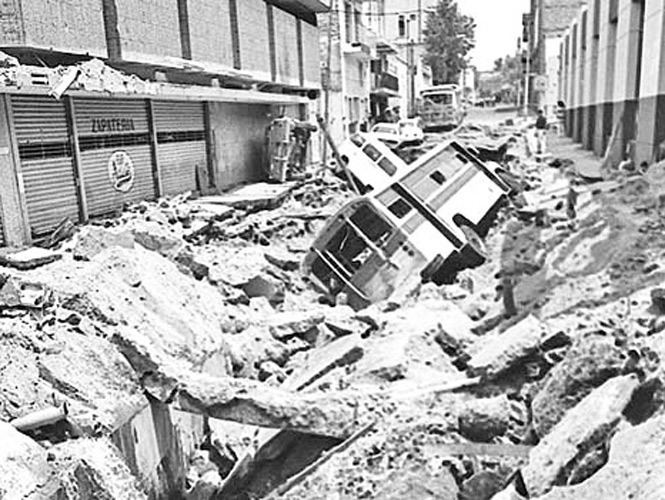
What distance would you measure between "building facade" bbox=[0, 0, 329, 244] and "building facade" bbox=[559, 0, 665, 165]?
8920 mm

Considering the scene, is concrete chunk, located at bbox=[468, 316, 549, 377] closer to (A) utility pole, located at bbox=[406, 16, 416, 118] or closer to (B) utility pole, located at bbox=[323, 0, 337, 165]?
(B) utility pole, located at bbox=[323, 0, 337, 165]

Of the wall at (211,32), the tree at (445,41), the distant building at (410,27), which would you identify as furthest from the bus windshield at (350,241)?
the tree at (445,41)

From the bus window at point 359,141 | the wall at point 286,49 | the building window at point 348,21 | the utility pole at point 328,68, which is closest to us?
the bus window at point 359,141

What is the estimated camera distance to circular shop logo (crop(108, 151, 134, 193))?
12.7 m

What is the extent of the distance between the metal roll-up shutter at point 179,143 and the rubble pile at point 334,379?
548cm

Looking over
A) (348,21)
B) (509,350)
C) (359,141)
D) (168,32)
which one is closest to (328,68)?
(348,21)

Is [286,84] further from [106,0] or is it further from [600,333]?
[600,333]

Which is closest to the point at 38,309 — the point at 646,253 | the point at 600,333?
the point at 600,333

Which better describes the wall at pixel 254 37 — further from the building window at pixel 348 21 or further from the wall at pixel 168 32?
the building window at pixel 348 21

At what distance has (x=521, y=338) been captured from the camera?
232 inches

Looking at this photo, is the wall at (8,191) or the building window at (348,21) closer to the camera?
the wall at (8,191)

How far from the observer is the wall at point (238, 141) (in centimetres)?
1820

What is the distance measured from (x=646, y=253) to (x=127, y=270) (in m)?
5.77

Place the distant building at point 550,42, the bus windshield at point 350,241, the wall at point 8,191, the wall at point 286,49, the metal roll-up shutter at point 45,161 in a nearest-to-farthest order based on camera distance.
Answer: the wall at point 8,191
the metal roll-up shutter at point 45,161
the bus windshield at point 350,241
the wall at point 286,49
the distant building at point 550,42
